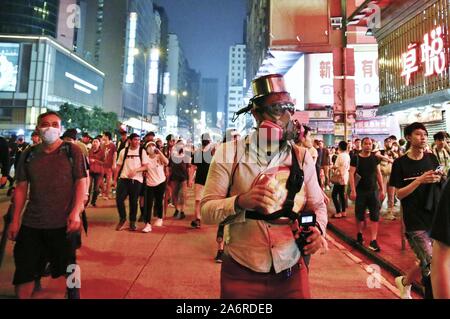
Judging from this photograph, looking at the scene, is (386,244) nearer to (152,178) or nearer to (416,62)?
(152,178)

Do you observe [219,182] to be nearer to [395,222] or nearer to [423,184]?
[423,184]

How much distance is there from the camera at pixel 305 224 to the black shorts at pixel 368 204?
4681 mm

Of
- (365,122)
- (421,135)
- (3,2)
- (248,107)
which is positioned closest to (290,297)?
(248,107)

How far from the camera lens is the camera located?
6.10 ft

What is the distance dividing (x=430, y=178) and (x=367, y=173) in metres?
2.70

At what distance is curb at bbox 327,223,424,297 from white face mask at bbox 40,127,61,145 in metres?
4.60

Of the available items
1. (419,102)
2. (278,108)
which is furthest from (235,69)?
(278,108)

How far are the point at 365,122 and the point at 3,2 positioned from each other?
7757 cm

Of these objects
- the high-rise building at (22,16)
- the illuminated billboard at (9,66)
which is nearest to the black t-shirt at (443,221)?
the illuminated billboard at (9,66)

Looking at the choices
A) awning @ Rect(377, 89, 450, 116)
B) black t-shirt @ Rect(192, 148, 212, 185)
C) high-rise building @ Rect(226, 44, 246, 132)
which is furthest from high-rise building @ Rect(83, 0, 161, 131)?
black t-shirt @ Rect(192, 148, 212, 185)

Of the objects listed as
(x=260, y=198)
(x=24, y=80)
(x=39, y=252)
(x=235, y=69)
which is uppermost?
(x=235, y=69)

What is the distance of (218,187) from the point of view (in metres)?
1.96

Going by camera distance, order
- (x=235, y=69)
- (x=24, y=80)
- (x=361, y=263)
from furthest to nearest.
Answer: (x=235, y=69) < (x=24, y=80) < (x=361, y=263)

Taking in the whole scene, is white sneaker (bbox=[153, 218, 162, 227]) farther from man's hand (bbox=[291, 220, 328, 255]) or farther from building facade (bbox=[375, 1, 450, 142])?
building facade (bbox=[375, 1, 450, 142])
